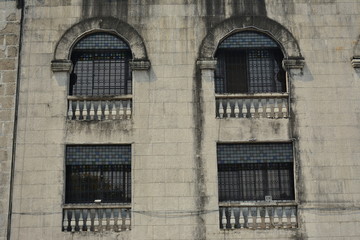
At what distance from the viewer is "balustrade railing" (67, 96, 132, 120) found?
632 inches

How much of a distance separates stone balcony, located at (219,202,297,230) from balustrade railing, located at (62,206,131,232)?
2.84 metres

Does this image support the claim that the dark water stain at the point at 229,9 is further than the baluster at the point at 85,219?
Yes

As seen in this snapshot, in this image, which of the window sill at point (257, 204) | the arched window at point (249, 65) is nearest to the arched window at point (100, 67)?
the arched window at point (249, 65)

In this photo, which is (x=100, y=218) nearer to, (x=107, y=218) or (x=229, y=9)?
(x=107, y=218)

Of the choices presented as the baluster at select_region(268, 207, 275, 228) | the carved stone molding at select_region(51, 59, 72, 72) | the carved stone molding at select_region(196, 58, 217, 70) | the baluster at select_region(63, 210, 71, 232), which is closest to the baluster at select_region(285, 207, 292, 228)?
the baluster at select_region(268, 207, 275, 228)

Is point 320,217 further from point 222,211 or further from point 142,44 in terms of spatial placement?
point 142,44

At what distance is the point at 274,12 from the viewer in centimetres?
1689

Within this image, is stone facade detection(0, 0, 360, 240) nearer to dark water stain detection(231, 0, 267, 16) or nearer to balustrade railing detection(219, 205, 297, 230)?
dark water stain detection(231, 0, 267, 16)

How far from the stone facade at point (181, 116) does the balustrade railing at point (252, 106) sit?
0.21m

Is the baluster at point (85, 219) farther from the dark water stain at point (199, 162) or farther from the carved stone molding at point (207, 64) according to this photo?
the carved stone molding at point (207, 64)

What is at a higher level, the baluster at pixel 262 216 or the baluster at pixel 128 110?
the baluster at pixel 128 110

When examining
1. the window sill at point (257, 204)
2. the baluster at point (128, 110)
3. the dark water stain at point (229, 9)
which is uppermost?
the dark water stain at point (229, 9)

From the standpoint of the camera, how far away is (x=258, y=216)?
15250mm

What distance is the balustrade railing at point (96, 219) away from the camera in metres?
15.2
